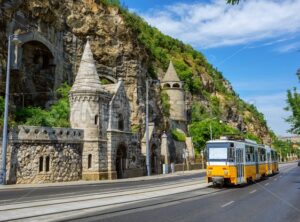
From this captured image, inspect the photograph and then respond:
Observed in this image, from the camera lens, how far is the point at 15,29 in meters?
39.3

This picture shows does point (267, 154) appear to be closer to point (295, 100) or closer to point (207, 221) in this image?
point (295, 100)

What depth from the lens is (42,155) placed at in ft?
99.3

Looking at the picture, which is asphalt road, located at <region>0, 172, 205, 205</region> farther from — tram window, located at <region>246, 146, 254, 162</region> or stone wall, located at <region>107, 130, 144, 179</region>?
stone wall, located at <region>107, 130, 144, 179</region>

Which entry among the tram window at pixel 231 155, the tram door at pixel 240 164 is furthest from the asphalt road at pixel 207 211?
the tram door at pixel 240 164

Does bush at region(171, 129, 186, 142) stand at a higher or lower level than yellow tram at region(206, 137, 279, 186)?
higher

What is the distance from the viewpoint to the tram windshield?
2328cm

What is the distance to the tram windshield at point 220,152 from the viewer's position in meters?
23.3

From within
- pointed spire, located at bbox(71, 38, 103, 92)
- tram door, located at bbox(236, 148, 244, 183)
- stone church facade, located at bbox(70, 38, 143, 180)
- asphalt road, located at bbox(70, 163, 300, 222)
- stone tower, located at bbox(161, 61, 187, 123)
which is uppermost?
stone tower, located at bbox(161, 61, 187, 123)

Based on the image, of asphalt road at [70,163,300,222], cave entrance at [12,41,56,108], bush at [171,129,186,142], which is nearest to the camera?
asphalt road at [70,163,300,222]

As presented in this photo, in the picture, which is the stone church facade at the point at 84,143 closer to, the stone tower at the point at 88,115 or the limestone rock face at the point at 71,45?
the stone tower at the point at 88,115

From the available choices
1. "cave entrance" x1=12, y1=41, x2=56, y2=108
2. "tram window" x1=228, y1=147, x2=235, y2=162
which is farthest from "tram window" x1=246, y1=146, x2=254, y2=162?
"cave entrance" x1=12, y1=41, x2=56, y2=108

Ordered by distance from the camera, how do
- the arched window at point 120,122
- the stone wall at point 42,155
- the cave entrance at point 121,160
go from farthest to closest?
the arched window at point 120,122 → the cave entrance at point 121,160 → the stone wall at point 42,155

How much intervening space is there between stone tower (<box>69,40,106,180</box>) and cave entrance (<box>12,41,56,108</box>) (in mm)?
7181

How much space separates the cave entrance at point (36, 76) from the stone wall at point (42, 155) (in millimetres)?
10800
